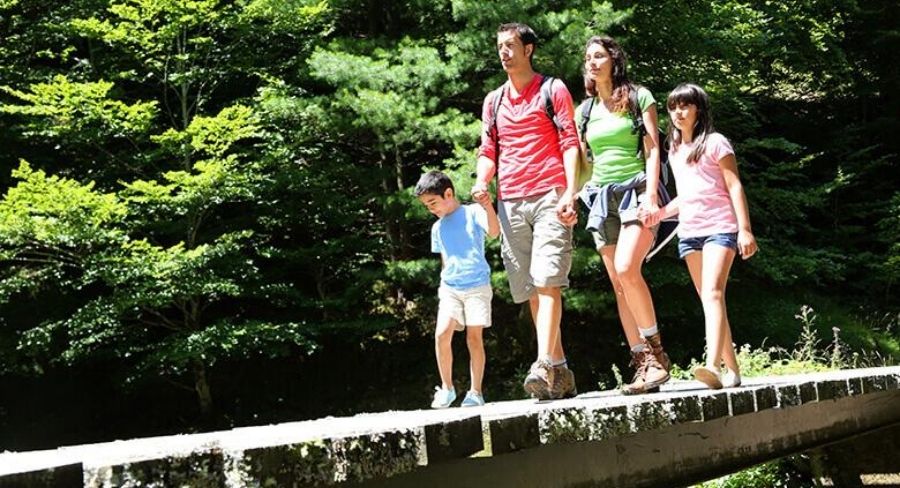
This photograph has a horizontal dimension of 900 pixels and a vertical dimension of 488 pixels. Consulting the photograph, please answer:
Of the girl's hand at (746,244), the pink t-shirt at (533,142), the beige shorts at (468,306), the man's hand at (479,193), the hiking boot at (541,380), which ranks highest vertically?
the pink t-shirt at (533,142)

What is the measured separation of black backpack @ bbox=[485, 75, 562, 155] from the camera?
400 centimetres

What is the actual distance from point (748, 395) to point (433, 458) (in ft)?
6.55

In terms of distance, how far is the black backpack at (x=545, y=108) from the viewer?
13.1 feet

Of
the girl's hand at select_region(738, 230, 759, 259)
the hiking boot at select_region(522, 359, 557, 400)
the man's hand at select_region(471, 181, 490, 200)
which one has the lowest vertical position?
the hiking boot at select_region(522, 359, 557, 400)

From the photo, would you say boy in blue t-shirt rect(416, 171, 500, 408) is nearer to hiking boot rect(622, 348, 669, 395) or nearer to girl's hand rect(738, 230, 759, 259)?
hiking boot rect(622, 348, 669, 395)

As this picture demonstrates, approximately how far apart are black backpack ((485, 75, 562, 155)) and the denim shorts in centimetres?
82

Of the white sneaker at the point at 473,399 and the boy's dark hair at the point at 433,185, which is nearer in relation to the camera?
the white sneaker at the point at 473,399

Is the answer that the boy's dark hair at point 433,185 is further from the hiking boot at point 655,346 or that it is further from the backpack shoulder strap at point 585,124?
the hiking boot at point 655,346

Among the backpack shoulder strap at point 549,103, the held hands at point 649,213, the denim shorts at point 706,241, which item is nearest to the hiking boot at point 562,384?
the held hands at point 649,213

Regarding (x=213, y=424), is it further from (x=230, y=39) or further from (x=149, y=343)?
(x=230, y=39)

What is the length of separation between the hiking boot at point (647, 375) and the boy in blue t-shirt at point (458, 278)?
43.1 inches

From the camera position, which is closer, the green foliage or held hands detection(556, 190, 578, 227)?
held hands detection(556, 190, 578, 227)

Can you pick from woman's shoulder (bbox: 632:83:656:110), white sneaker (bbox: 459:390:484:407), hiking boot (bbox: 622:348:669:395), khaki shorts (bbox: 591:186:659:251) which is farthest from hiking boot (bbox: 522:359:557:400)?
woman's shoulder (bbox: 632:83:656:110)

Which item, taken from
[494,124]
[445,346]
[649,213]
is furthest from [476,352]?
[649,213]
